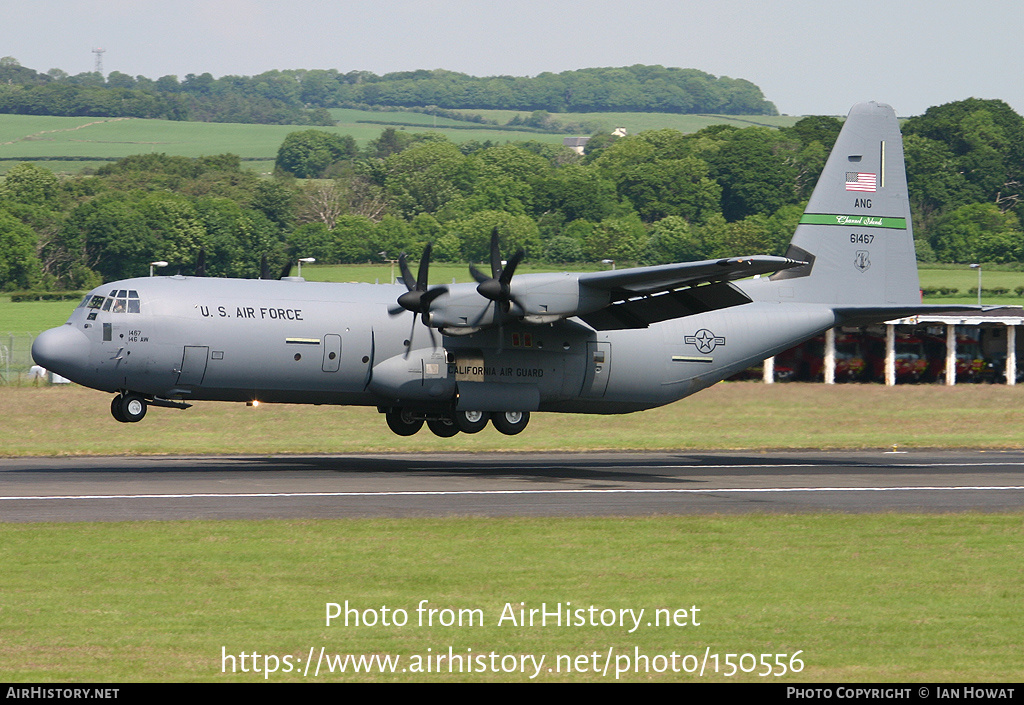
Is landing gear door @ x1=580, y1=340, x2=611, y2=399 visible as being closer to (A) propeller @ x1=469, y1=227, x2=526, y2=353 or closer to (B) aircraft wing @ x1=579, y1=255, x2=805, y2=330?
(B) aircraft wing @ x1=579, y1=255, x2=805, y2=330

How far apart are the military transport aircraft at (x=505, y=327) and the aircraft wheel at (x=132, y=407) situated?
3 centimetres

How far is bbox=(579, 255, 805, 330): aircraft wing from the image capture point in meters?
26.3

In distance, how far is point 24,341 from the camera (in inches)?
2436

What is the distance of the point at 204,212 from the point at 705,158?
68833 mm

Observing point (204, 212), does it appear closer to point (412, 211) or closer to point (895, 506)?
point (412, 211)

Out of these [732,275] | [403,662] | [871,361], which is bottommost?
[871,361]

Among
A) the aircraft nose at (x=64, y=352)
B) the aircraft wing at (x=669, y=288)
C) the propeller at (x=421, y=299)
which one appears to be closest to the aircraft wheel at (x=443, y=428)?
the propeller at (x=421, y=299)

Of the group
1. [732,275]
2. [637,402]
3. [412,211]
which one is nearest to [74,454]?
[637,402]

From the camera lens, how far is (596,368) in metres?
30.8

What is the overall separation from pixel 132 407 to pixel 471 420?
314 inches

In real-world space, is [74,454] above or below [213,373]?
below

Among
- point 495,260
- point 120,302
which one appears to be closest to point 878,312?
point 495,260

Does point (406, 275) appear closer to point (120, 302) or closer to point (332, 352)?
point (332, 352)

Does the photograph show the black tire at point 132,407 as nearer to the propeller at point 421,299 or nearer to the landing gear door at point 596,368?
the propeller at point 421,299
